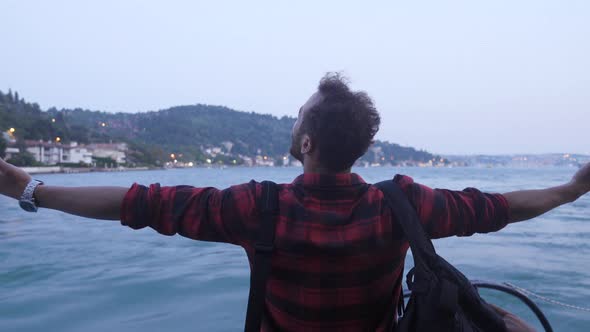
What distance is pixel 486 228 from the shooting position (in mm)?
1540

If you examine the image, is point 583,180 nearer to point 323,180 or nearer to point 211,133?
point 323,180

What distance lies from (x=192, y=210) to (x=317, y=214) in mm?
348

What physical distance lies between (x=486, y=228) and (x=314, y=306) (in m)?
0.59

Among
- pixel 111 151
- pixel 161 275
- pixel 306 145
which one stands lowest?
pixel 161 275

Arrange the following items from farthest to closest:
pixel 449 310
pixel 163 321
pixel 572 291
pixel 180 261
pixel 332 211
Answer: pixel 180 261 < pixel 572 291 < pixel 163 321 < pixel 332 211 < pixel 449 310

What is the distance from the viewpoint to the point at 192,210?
1.39 metres

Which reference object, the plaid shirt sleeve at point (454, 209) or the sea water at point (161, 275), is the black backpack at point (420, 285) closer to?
the plaid shirt sleeve at point (454, 209)

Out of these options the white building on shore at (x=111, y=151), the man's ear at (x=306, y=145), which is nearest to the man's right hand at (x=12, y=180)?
the man's ear at (x=306, y=145)

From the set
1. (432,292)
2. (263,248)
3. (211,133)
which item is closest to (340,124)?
(263,248)

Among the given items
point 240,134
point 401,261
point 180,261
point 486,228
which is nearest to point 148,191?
point 401,261

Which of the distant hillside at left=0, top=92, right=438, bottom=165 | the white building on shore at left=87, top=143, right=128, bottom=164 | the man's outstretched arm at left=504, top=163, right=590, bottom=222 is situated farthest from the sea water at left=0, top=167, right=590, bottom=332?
the distant hillside at left=0, top=92, right=438, bottom=165

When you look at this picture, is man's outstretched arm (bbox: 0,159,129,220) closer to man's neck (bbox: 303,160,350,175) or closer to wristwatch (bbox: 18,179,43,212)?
wristwatch (bbox: 18,179,43,212)

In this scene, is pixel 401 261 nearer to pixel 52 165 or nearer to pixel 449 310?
pixel 449 310

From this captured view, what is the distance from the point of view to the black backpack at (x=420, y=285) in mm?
1252
